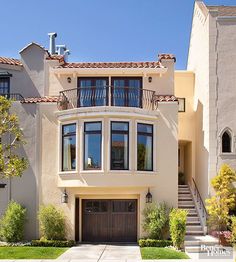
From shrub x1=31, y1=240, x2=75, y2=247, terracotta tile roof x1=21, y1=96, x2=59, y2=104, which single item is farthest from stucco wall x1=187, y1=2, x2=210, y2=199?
terracotta tile roof x1=21, y1=96, x2=59, y2=104

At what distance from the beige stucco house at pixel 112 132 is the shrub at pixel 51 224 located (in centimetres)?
63

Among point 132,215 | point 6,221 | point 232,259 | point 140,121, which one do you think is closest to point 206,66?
point 140,121

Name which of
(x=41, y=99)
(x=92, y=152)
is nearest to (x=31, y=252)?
(x=92, y=152)

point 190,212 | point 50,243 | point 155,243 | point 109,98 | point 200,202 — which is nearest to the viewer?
point 155,243

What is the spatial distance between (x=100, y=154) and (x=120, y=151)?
0.99 m

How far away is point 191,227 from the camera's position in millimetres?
23547

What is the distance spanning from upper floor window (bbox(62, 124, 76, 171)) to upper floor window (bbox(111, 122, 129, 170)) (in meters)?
1.99

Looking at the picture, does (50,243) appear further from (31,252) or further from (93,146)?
(93,146)

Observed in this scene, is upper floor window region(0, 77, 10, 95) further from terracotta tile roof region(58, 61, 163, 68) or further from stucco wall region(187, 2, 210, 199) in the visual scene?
stucco wall region(187, 2, 210, 199)

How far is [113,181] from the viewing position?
22094mm

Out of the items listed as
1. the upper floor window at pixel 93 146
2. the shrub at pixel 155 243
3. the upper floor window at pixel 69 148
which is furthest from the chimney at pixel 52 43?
the shrub at pixel 155 243

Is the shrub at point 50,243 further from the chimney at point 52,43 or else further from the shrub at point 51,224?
the chimney at point 52,43

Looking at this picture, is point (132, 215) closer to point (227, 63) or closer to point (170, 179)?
point (170, 179)

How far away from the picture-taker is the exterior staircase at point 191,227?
2117 cm
